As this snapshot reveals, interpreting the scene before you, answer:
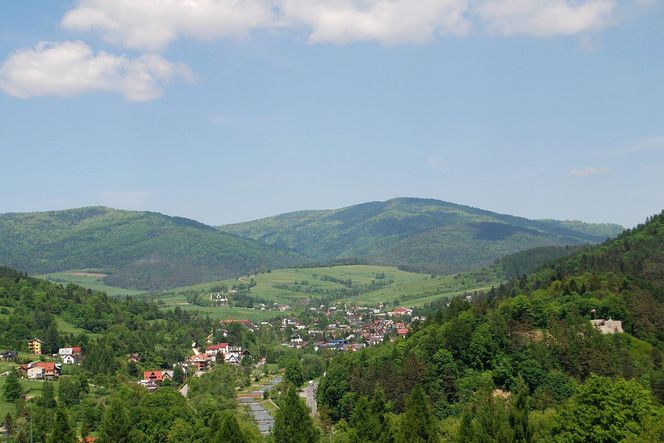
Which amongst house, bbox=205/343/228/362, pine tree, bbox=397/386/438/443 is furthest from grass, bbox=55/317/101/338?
pine tree, bbox=397/386/438/443

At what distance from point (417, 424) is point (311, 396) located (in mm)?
69442

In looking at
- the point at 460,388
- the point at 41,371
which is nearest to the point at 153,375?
the point at 41,371

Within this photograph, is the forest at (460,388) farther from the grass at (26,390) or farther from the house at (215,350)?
the house at (215,350)

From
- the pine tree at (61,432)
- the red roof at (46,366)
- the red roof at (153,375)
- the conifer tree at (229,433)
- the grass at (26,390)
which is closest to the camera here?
the pine tree at (61,432)

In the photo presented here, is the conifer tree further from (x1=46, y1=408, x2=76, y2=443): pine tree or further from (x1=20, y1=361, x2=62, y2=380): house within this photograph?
(x1=20, y1=361, x2=62, y2=380): house

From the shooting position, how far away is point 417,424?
7356cm

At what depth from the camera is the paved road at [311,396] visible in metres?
125

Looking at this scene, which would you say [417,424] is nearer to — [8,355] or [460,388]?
[460,388]

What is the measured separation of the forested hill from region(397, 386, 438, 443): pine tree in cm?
11

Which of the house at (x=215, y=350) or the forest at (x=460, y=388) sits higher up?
the forest at (x=460, y=388)

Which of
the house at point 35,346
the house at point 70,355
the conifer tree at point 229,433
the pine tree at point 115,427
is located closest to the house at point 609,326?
the conifer tree at point 229,433

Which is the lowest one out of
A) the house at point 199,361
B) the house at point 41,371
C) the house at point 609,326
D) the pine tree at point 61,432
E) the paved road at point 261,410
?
the paved road at point 261,410

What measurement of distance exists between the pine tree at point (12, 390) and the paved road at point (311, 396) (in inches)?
1777

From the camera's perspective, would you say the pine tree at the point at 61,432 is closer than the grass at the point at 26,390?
Yes
